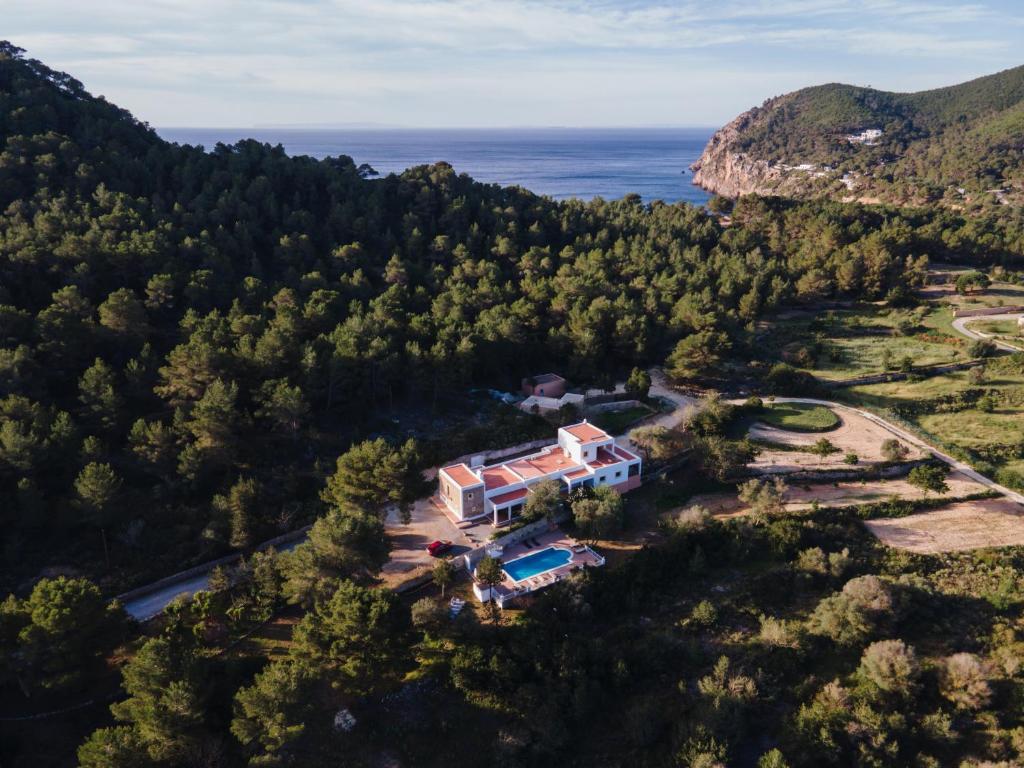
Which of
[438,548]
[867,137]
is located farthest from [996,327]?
[867,137]

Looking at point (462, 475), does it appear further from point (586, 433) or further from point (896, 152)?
point (896, 152)

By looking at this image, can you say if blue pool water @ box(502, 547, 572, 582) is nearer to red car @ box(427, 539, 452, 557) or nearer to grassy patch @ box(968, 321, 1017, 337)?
red car @ box(427, 539, 452, 557)

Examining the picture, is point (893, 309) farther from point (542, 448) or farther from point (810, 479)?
point (542, 448)

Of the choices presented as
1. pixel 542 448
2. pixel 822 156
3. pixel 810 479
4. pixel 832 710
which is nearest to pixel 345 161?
pixel 542 448

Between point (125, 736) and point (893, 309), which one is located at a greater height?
point (893, 309)

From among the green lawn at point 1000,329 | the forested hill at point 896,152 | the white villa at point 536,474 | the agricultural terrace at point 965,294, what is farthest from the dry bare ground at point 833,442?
the forested hill at point 896,152

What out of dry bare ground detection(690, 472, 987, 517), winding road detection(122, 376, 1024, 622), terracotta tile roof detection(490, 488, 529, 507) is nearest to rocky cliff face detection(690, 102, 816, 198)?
winding road detection(122, 376, 1024, 622)

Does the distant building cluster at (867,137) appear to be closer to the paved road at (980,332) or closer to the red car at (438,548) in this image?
the paved road at (980,332)
